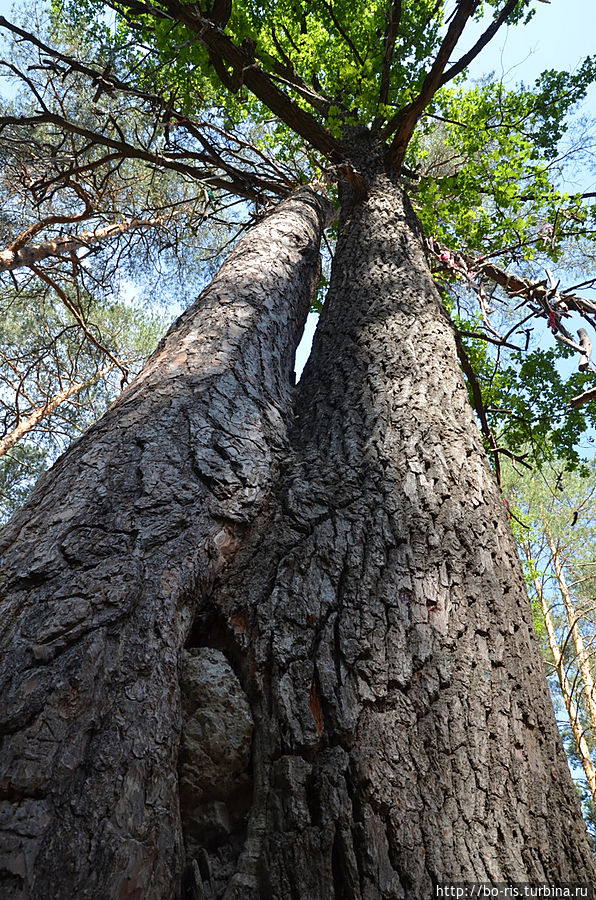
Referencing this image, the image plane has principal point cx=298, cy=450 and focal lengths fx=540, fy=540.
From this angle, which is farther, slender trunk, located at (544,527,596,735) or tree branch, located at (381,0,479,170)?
slender trunk, located at (544,527,596,735)

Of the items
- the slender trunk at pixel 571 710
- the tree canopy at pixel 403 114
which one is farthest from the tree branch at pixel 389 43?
the slender trunk at pixel 571 710

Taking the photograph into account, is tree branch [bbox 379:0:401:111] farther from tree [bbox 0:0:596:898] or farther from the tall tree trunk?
the tall tree trunk

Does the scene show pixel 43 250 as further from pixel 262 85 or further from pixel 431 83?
pixel 431 83

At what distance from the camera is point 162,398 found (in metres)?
1.63

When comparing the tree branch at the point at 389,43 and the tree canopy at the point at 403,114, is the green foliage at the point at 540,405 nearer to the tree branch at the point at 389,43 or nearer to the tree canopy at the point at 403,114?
the tree canopy at the point at 403,114

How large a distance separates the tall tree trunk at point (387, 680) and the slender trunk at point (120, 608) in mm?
124

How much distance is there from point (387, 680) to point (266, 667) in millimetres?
255

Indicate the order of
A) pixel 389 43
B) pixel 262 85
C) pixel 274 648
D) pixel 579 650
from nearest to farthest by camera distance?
1. pixel 274 648
2. pixel 389 43
3. pixel 262 85
4. pixel 579 650

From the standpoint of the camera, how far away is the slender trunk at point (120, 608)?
2.71 ft

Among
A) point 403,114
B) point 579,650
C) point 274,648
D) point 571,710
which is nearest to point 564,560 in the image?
point 579,650

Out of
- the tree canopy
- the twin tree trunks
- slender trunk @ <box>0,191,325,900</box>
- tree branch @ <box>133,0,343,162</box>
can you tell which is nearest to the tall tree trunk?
the twin tree trunks

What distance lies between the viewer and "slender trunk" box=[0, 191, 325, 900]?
0.82 m

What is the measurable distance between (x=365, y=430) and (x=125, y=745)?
1114 mm

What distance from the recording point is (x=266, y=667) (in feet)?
3.78
